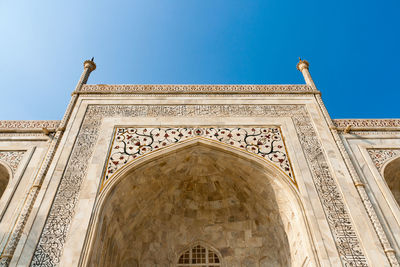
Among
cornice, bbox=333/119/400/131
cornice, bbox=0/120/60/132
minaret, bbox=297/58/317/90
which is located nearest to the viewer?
cornice, bbox=0/120/60/132

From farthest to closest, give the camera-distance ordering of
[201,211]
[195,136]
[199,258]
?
[201,211] → [199,258] → [195,136]

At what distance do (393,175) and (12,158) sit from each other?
22.5 feet

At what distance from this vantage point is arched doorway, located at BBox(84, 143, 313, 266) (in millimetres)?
5680

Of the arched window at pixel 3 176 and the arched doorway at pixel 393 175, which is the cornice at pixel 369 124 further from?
the arched window at pixel 3 176

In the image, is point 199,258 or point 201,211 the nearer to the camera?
point 199,258

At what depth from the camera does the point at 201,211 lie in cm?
692

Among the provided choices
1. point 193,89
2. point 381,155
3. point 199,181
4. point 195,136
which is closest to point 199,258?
point 199,181

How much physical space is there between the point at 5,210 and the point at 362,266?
5.13m

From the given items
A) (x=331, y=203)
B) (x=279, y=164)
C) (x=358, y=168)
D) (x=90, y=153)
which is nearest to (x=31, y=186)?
(x=90, y=153)

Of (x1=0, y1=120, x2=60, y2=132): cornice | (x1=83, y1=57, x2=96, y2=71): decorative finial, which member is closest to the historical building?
(x1=0, y1=120, x2=60, y2=132): cornice

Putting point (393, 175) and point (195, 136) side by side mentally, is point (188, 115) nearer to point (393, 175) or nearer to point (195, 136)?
point (195, 136)

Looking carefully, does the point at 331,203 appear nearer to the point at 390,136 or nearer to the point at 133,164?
the point at 390,136

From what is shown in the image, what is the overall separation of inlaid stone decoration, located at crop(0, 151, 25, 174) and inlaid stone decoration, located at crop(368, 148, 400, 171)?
6.18m

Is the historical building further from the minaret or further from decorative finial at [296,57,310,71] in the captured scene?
decorative finial at [296,57,310,71]
